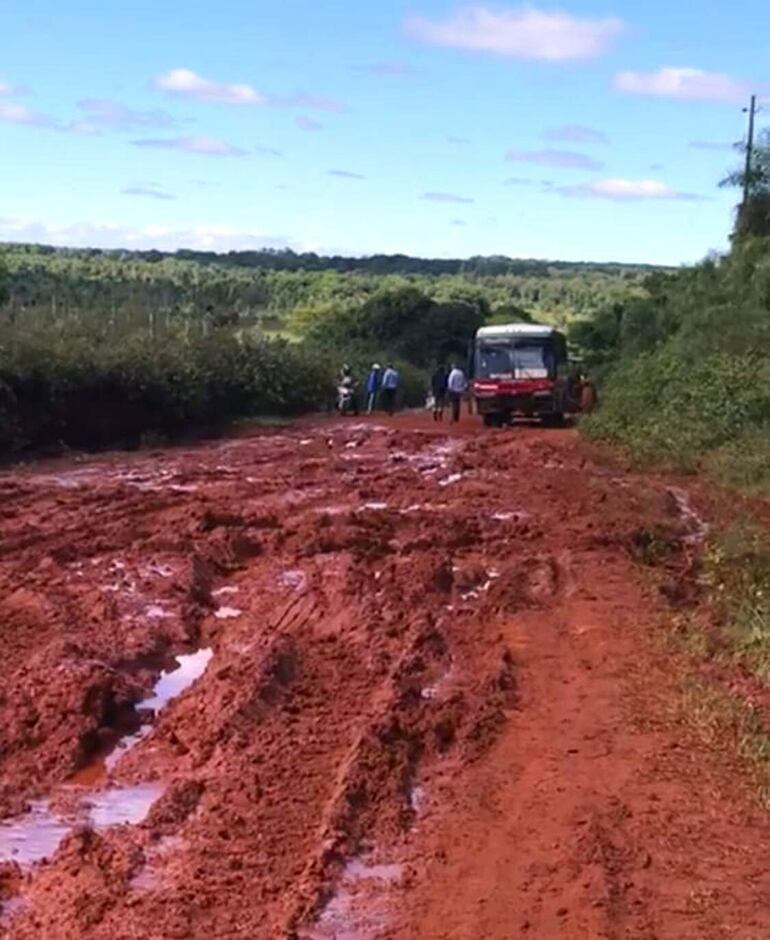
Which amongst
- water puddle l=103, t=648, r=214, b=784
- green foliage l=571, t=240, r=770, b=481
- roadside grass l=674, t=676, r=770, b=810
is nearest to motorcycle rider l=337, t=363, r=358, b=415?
green foliage l=571, t=240, r=770, b=481

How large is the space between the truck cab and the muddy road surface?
54.0 ft

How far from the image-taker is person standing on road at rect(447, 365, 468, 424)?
1480 inches

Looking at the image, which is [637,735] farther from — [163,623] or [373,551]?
[373,551]

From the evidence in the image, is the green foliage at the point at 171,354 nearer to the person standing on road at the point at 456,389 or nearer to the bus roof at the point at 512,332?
the person standing on road at the point at 456,389

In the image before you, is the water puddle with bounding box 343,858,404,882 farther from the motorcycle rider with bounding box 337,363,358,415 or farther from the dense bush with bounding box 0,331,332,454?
the motorcycle rider with bounding box 337,363,358,415

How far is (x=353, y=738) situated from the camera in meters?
9.50

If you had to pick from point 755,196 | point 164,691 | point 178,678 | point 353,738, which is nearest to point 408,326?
point 755,196

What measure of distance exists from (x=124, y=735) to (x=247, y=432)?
83.4 ft

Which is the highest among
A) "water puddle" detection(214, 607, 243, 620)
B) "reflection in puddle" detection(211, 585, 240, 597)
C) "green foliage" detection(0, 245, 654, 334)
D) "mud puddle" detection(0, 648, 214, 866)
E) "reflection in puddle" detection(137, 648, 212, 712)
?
"green foliage" detection(0, 245, 654, 334)

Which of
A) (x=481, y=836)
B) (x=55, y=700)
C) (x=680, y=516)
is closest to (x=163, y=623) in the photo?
(x=55, y=700)

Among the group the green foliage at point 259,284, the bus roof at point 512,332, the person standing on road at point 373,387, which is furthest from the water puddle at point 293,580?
the person standing on road at point 373,387

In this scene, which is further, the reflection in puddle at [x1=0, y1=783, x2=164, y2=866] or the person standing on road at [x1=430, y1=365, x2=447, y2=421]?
the person standing on road at [x1=430, y1=365, x2=447, y2=421]

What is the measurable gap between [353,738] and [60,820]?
2.05m

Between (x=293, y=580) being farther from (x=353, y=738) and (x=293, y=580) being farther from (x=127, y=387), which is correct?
(x=127, y=387)
